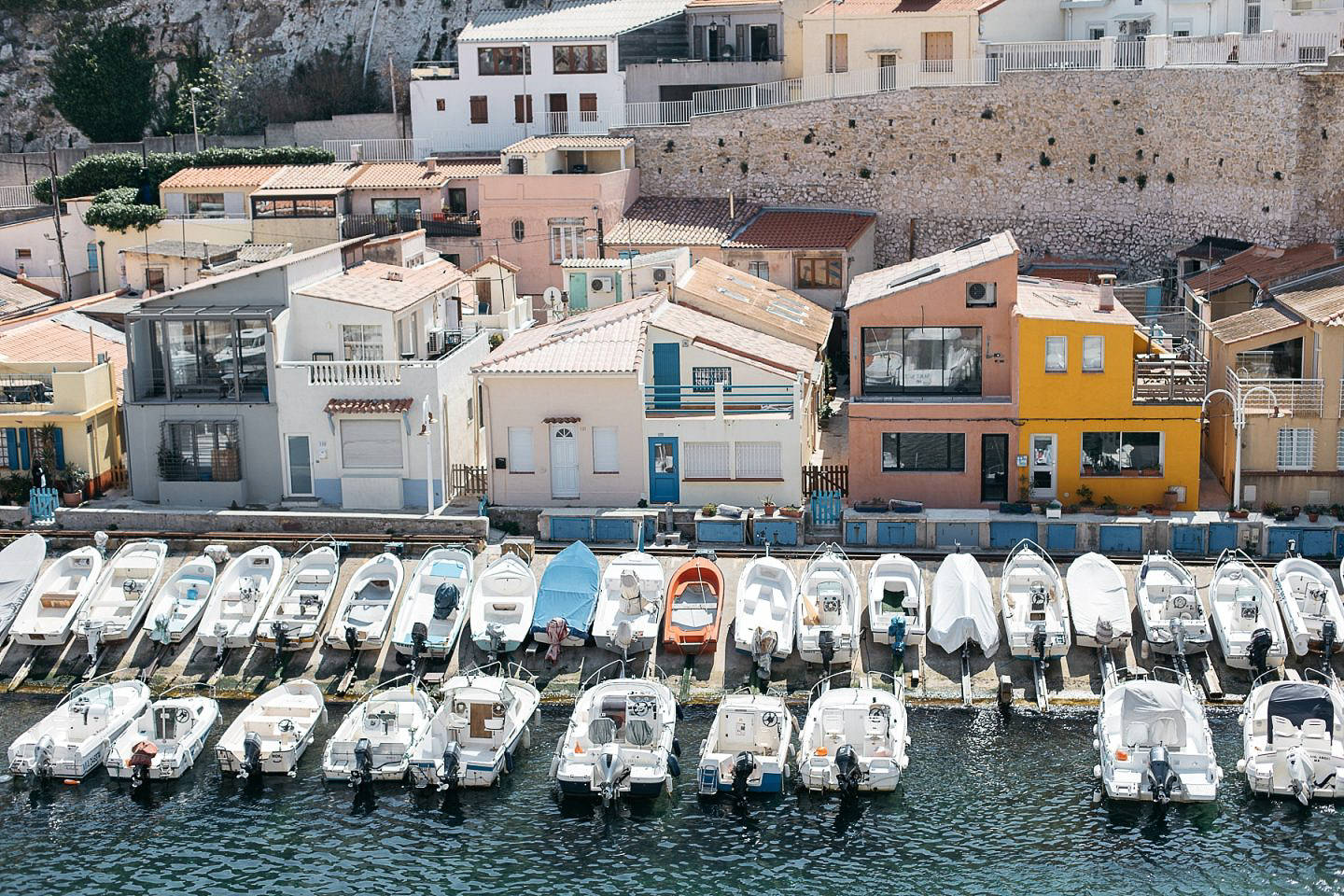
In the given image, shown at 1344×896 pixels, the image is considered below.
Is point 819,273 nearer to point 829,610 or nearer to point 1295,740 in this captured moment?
point 829,610

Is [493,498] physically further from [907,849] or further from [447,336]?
[907,849]

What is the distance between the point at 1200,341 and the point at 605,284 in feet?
52.8

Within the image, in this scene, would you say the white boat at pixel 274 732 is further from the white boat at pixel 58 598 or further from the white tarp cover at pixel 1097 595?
the white tarp cover at pixel 1097 595

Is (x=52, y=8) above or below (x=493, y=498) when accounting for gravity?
above

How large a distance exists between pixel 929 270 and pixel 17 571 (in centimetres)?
2261

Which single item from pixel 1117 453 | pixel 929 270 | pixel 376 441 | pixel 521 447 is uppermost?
pixel 929 270

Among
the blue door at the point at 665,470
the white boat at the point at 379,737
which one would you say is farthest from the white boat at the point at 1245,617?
the white boat at the point at 379,737

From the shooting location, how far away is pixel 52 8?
78.6 metres

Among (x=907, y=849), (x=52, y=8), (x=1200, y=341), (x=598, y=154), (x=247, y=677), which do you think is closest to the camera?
(x=907, y=849)

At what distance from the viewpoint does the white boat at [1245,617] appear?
A: 36969 mm

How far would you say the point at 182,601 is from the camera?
134 ft

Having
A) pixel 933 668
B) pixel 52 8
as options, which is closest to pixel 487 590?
pixel 933 668

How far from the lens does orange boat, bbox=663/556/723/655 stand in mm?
38594

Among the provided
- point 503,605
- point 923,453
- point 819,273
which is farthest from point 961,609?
point 819,273
